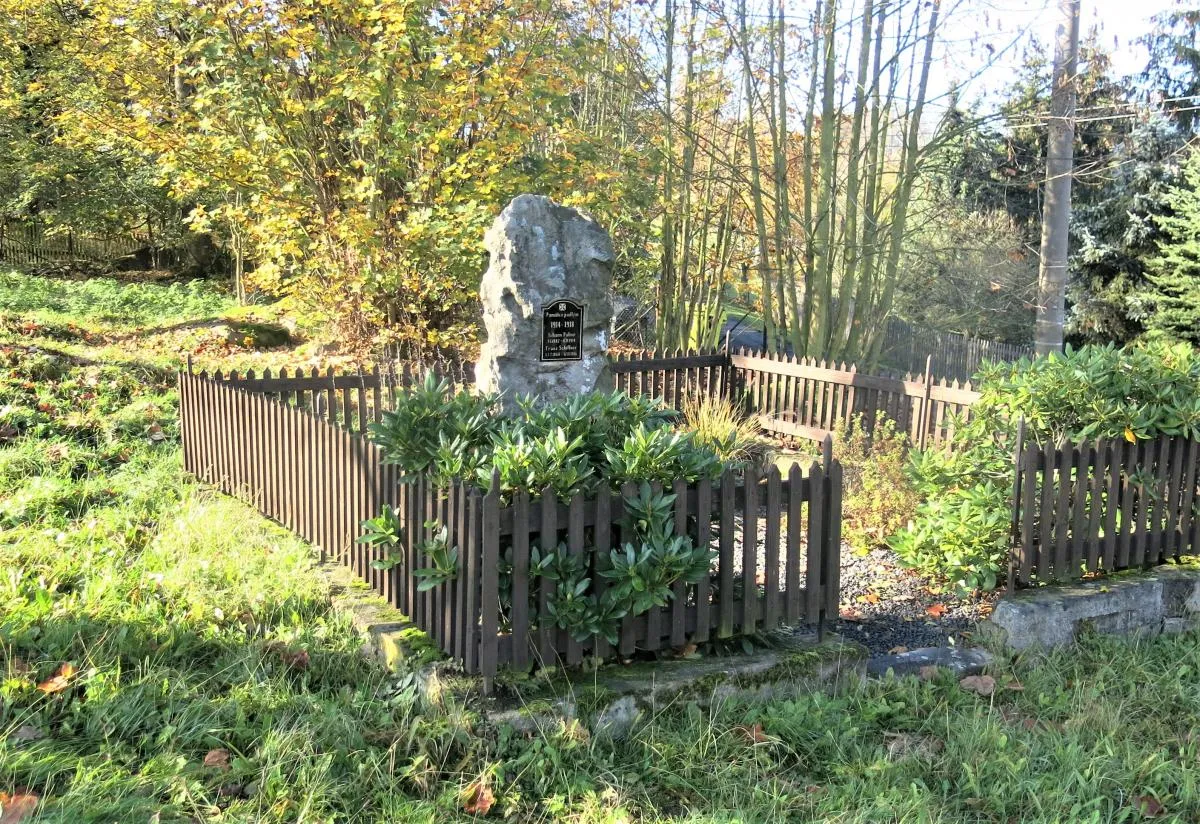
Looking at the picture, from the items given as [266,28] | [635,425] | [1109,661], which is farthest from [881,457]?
[266,28]

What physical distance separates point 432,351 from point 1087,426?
8494 mm

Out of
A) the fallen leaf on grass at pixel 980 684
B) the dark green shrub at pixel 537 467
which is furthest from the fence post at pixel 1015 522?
the dark green shrub at pixel 537 467

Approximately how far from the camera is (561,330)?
675cm

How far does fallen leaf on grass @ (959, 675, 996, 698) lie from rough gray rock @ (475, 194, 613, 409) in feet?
11.6

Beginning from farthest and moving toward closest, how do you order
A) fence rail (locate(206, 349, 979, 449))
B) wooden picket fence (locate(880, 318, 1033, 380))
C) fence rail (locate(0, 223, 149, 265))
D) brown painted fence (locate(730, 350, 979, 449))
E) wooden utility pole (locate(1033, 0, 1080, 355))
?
fence rail (locate(0, 223, 149, 265)) → wooden picket fence (locate(880, 318, 1033, 380)) → wooden utility pole (locate(1033, 0, 1080, 355)) → brown painted fence (locate(730, 350, 979, 449)) → fence rail (locate(206, 349, 979, 449))

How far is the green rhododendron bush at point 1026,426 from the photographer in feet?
17.0

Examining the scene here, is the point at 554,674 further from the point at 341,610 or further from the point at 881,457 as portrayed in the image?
the point at 881,457

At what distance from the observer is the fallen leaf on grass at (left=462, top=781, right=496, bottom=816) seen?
3.01 meters

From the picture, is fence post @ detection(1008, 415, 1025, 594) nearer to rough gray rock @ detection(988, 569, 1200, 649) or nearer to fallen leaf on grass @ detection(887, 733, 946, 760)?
rough gray rock @ detection(988, 569, 1200, 649)

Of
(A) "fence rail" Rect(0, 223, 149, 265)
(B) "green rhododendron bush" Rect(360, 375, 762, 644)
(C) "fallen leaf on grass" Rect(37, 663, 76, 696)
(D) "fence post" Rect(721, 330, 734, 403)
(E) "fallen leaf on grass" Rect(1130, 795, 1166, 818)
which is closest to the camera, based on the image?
(E) "fallen leaf on grass" Rect(1130, 795, 1166, 818)

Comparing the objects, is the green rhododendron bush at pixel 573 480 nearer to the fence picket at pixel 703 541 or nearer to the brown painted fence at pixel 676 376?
the fence picket at pixel 703 541

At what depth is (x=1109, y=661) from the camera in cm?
463

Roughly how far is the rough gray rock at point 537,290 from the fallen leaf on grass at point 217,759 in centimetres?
372

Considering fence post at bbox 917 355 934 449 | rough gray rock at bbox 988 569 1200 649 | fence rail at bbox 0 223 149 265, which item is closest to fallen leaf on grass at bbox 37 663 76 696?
rough gray rock at bbox 988 569 1200 649
